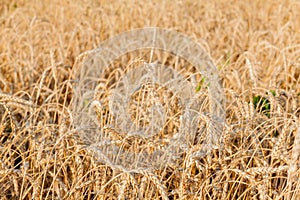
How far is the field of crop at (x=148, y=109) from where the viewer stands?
177 cm

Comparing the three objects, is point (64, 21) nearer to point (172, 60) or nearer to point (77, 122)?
point (172, 60)

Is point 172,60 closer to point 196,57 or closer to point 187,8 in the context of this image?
point 196,57

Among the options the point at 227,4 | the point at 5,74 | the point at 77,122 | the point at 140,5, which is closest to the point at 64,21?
the point at 140,5

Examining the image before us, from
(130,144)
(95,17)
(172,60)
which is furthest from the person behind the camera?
(95,17)

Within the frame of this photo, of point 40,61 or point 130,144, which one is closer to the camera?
point 130,144

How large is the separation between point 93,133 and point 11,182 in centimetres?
45

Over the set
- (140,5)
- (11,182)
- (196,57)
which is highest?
(140,5)

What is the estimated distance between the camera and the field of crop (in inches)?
69.7

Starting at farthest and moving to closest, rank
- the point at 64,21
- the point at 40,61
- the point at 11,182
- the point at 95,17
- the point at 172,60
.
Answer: the point at 95,17 → the point at 64,21 → the point at 172,60 → the point at 40,61 → the point at 11,182

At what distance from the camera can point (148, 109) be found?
225 cm

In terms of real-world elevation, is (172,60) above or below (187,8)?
below

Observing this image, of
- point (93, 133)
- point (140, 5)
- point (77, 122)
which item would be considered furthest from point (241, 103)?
point (140, 5)

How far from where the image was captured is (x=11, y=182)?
1.87m

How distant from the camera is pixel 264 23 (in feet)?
16.8
